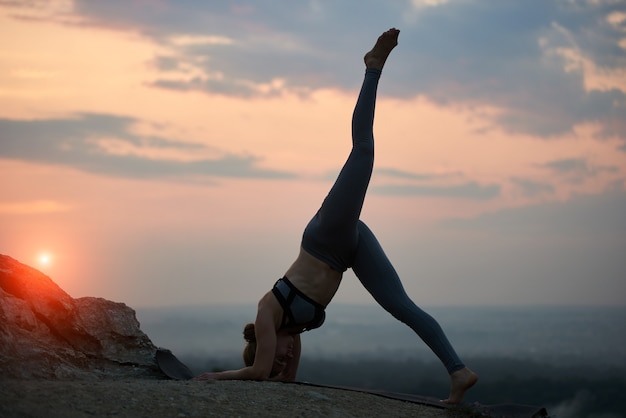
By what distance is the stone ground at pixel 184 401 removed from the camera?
6.33m

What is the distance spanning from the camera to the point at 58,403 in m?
6.35

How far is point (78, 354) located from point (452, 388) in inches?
163

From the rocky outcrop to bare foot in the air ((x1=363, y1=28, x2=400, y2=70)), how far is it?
4358mm

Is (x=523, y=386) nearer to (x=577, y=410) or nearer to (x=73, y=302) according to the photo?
(x=577, y=410)

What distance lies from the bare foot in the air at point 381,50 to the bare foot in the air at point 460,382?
133 inches

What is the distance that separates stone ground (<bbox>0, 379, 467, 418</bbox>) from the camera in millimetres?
6328

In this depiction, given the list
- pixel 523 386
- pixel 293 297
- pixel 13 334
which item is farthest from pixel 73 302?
pixel 523 386

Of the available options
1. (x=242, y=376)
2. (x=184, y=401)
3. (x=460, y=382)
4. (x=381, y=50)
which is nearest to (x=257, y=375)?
(x=242, y=376)

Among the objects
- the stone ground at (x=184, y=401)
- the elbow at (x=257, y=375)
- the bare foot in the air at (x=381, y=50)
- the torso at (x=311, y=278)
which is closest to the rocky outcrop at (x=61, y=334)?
the stone ground at (x=184, y=401)

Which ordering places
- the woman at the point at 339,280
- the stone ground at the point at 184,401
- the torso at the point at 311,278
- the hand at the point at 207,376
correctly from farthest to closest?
the torso at the point at 311,278 → the woman at the point at 339,280 → the hand at the point at 207,376 → the stone ground at the point at 184,401

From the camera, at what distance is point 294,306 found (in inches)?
332

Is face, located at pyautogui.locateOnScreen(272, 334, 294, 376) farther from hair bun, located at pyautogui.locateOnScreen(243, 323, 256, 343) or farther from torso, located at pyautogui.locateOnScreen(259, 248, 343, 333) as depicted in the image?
hair bun, located at pyautogui.locateOnScreen(243, 323, 256, 343)

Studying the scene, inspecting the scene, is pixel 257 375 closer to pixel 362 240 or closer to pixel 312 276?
pixel 312 276

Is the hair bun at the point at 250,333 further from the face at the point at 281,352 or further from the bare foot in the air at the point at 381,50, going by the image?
the bare foot in the air at the point at 381,50
